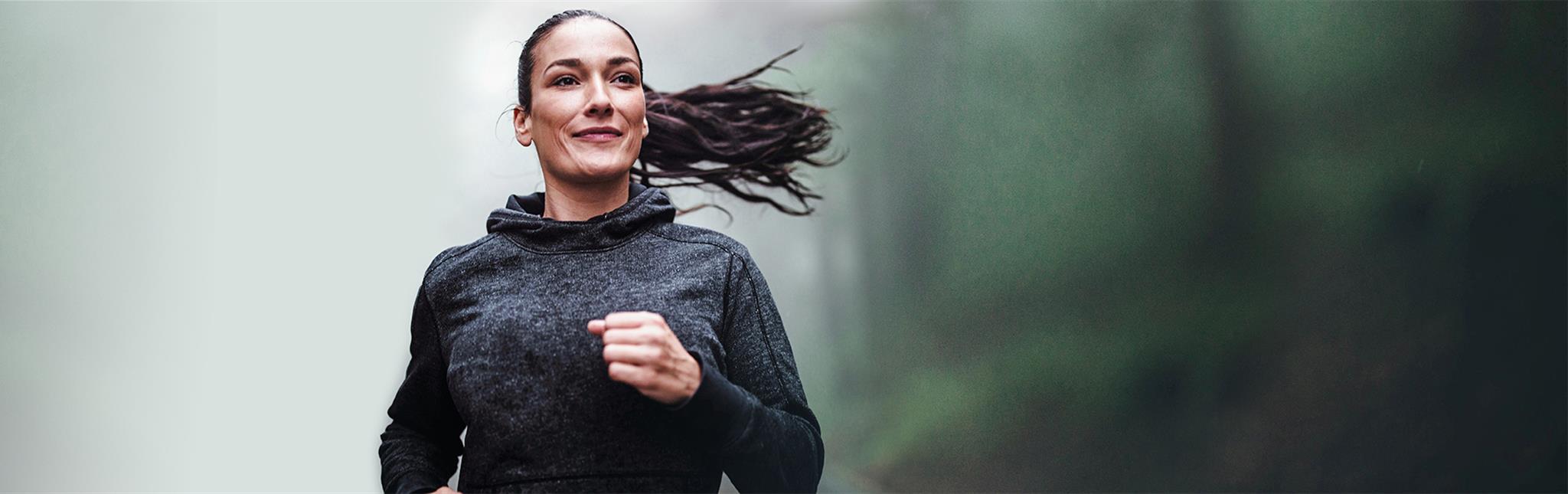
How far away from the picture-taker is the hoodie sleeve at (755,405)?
1.16 metres

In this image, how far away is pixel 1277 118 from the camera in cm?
231

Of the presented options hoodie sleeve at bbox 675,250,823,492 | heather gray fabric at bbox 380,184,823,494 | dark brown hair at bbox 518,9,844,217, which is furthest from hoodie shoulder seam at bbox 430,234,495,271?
dark brown hair at bbox 518,9,844,217

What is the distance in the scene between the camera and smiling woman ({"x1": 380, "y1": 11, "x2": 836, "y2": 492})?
124 centimetres

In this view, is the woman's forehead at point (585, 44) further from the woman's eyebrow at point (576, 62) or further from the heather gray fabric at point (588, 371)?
the heather gray fabric at point (588, 371)

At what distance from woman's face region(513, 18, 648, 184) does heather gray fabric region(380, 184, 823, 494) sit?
6 cm

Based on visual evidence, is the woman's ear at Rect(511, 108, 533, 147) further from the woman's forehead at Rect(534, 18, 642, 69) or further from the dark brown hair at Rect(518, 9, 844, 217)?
the dark brown hair at Rect(518, 9, 844, 217)

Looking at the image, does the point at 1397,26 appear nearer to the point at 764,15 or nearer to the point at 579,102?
the point at 764,15

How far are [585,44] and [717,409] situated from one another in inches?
17.5

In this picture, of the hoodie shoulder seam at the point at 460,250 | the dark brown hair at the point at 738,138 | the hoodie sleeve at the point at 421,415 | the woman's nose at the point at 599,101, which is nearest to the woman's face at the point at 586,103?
the woman's nose at the point at 599,101

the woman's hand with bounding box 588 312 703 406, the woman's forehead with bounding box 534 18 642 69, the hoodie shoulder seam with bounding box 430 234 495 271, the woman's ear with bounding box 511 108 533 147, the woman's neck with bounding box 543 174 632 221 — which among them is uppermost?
the woman's forehead with bounding box 534 18 642 69

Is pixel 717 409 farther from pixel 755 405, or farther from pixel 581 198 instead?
pixel 581 198

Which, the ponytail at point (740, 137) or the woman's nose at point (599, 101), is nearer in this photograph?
the woman's nose at point (599, 101)

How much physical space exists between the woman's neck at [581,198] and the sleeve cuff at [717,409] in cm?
30

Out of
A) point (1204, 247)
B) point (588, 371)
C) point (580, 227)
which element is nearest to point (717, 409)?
point (588, 371)
